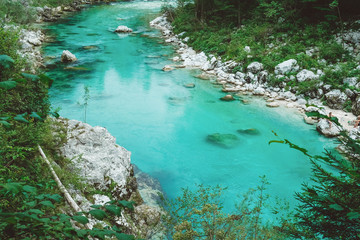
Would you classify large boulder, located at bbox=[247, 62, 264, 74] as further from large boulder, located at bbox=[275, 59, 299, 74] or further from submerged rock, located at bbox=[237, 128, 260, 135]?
submerged rock, located at bbox=[237, 128, 260, 135]

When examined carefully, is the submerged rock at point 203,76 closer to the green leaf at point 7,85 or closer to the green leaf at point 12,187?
the green leaf at point 7,85

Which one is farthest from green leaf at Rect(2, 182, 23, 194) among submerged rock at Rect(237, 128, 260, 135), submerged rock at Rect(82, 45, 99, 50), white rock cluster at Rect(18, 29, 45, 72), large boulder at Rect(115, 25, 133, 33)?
large boulder at Rect(115, 25, 133, 33)

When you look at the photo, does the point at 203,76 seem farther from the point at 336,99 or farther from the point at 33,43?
the point at 33,43

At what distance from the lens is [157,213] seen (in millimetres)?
6160

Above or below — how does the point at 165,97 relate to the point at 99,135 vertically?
below

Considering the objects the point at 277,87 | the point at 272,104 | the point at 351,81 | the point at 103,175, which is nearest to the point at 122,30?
the point at 277,87

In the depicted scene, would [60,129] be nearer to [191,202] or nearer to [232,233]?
[191,202]

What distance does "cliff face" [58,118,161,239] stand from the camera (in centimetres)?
563

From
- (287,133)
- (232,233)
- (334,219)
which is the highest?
(334,219)

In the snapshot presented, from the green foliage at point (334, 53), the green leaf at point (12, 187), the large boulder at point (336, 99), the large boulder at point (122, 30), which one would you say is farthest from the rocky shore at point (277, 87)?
the green leaf at point (12, 187)

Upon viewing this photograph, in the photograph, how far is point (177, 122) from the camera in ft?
40.6

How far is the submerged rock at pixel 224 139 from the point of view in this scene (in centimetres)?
1081

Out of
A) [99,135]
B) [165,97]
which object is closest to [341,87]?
[165,97]

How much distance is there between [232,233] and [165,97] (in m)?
10.6
